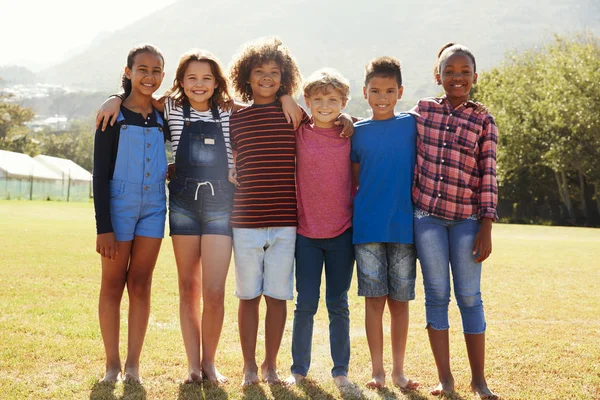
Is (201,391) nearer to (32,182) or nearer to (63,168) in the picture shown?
(32,182)

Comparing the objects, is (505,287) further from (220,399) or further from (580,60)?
(580,60)

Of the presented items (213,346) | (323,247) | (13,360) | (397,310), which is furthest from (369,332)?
(13,360)

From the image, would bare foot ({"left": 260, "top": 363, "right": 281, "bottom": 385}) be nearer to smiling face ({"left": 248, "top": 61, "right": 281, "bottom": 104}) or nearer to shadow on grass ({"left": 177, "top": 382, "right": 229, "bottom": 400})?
shadow on grass ({"left": 177, "top": 382, "right": 229, "bottom": 400})

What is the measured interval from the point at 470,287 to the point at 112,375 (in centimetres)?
255

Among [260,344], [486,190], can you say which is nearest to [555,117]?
[260,344]

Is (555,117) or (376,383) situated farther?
(555,117)

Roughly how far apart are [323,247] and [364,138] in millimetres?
823

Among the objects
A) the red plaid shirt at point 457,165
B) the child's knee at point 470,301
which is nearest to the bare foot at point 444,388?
the child's knee at point 470,301

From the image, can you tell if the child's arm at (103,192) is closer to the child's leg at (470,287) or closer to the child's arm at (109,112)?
the child's arm at (109,112)

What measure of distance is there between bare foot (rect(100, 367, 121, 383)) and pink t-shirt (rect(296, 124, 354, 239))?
1615 millimetres

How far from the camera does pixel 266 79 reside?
4656 mm

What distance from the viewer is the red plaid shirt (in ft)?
14.4

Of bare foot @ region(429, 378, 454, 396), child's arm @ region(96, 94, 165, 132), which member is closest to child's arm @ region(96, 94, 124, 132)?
child's arm @ region(96, 94, 165, 132)

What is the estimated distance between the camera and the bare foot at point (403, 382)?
14.8ft
